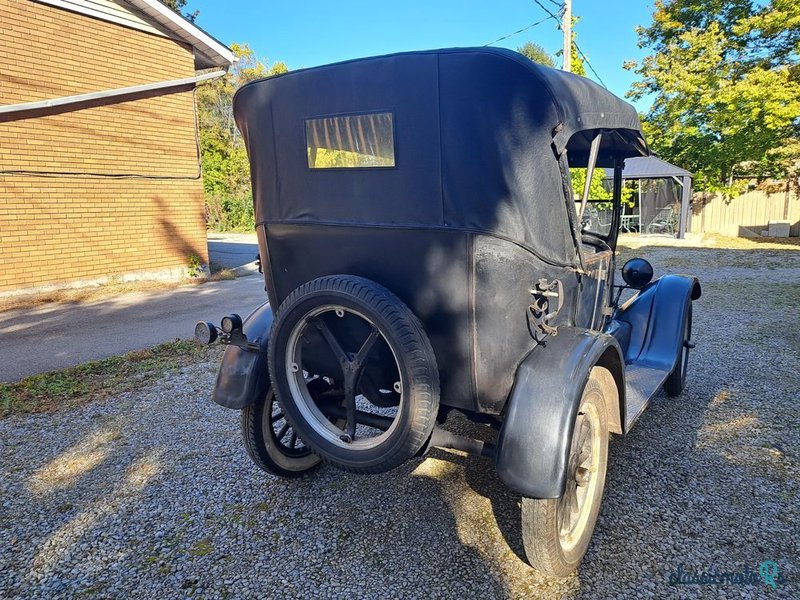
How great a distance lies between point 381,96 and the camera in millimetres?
2254

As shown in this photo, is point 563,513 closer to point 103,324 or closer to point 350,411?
point 350,411

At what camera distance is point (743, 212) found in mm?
19438

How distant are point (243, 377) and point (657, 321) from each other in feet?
10.00

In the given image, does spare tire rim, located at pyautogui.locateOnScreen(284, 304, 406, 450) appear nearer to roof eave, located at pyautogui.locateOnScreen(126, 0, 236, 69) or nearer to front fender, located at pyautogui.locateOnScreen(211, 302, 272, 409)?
front fender, located at pyautogui.locateOnScreen(211, 302, 272, 409)

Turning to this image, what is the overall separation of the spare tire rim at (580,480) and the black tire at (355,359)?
71 cm

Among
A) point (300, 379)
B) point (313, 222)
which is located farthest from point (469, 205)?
point (300, 379)

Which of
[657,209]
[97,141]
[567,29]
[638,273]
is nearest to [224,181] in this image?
[97,141]

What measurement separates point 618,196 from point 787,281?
25.8ft

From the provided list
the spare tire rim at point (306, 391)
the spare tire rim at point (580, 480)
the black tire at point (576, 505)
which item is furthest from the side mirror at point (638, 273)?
the spare tire rim at point (306, 391)

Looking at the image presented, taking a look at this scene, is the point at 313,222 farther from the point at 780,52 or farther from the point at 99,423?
the point at 780,52

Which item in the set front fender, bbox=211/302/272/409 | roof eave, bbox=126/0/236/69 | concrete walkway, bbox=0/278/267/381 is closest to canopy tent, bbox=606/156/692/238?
roof eave, bbox=126/0/236/69

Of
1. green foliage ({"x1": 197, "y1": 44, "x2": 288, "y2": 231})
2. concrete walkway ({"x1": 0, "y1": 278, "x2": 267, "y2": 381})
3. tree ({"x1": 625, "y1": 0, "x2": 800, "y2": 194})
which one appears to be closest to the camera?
concrete walkway ({"x1": 0, "y1": 278, "x2": 267, "y2": 381})

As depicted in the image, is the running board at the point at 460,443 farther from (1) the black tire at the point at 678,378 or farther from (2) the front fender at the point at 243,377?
(1) the black tire at the point at 678,378

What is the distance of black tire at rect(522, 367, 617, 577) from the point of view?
7.25 feet
